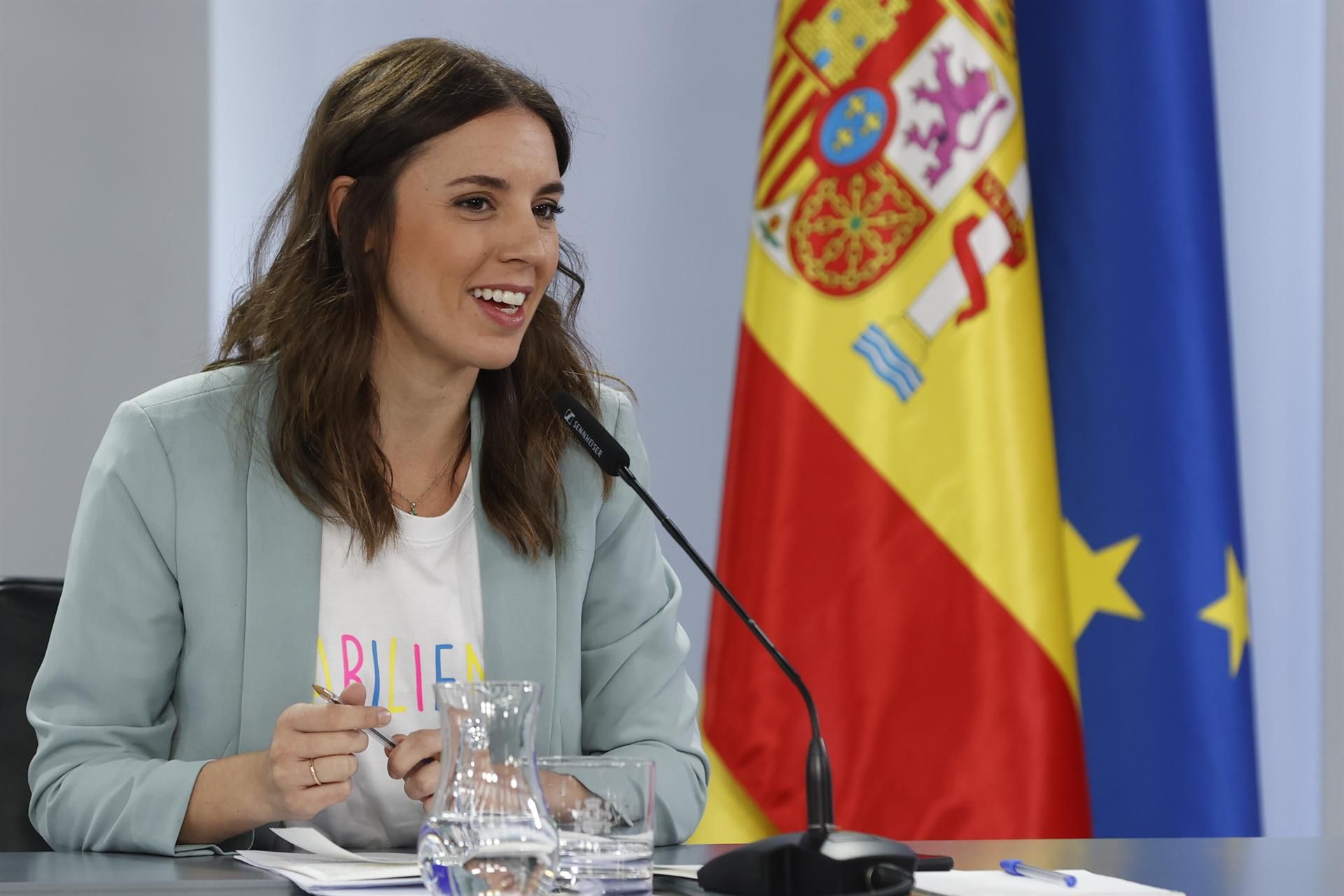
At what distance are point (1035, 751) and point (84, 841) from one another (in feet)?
4.37

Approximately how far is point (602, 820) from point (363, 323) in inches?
31.8

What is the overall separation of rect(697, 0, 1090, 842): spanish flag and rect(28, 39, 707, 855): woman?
600mm

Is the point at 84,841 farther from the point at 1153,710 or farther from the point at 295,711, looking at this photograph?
the point at 1153,710

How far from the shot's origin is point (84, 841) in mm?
1199

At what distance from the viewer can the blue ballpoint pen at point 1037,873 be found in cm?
98

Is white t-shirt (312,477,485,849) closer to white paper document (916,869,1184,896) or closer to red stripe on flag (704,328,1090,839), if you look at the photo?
white paper document (916,869,1184,896)

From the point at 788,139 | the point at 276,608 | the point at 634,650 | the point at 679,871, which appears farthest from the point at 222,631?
the point at 788,139

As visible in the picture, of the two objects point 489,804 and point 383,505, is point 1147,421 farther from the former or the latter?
point 489,804

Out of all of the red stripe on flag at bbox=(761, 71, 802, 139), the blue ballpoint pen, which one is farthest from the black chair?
the red stripe on flag at bbox=(761, 71, 802, 139)

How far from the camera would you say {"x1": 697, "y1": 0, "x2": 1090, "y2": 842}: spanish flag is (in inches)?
82.9

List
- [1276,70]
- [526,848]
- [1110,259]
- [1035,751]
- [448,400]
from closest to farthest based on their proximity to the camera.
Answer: [526,848] → [448,400] → [1035,751] → [1110,259] → [1276,70]

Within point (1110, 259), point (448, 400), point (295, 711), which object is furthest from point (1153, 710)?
point (295, 711)

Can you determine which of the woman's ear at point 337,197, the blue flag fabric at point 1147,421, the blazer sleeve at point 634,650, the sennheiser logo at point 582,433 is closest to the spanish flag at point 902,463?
the blue flag fabric at point 1147,421

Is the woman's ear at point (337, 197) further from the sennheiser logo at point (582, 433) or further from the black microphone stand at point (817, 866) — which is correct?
the black microphone stand at point (817, 866)
